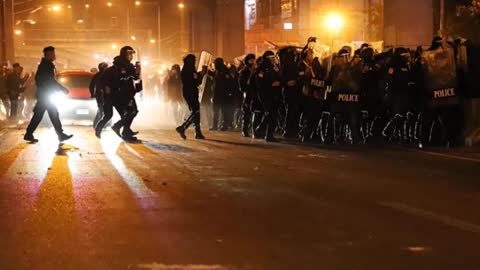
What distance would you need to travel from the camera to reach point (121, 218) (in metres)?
7.55

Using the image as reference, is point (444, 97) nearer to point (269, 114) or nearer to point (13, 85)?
point (269, 114)

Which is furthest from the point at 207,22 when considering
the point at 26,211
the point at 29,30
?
the point at 26,211

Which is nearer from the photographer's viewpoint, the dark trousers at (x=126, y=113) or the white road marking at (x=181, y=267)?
the white road marking at (x=181, y=267)

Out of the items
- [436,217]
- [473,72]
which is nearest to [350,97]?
[473,72]

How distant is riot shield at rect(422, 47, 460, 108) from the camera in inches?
568

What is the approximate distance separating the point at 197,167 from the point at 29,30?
237 feet

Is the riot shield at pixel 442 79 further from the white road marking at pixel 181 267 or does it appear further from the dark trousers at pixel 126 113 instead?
the white road marking at pixel 181 267

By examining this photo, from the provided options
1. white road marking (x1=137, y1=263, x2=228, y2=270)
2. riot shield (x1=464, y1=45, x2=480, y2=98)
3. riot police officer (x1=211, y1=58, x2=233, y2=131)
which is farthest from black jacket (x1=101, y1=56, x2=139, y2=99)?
white road marking (x1=137, y1=263, x2=228, y2=270)

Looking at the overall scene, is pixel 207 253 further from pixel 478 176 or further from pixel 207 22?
pixel 207 22

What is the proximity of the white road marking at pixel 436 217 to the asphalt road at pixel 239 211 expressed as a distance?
0.01m

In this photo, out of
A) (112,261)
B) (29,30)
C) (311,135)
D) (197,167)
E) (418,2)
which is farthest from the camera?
(29,30)

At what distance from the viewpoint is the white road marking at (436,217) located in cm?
717

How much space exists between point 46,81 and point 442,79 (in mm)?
7697

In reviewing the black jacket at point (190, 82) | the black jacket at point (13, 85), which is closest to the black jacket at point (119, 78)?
the black jacket at point (190, 82)
